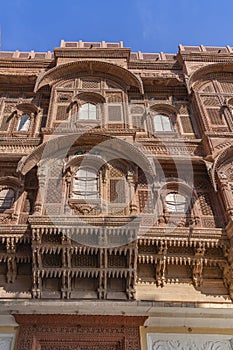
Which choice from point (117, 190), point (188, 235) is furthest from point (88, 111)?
point (188, 235)

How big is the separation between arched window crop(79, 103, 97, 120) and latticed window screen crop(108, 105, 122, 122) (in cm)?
45

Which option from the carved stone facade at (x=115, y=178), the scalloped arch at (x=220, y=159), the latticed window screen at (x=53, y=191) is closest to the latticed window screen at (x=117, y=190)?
the carved stone facade at (x=115, y=178)

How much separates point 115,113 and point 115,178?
2.75m

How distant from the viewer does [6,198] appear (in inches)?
367

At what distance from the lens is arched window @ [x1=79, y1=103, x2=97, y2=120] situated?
11.5 meters

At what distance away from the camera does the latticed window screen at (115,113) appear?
442 inches

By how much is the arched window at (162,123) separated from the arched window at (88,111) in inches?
70.7

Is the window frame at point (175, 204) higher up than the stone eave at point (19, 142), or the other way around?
the stone eave at point (19, 142)

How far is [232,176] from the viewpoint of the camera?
379 inches

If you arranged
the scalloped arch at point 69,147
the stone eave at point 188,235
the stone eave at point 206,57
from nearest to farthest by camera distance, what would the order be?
the stone eave at point 188,235
the scalloped arch at point 69,147
the stone eave at point 206,57

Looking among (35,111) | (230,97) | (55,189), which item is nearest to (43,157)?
(55,189)

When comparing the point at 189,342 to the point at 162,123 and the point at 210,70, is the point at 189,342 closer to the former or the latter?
the point at 162,123

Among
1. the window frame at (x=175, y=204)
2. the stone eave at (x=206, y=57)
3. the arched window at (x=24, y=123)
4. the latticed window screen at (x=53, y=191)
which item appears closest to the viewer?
the latticed window screen at (x=53, y=191)

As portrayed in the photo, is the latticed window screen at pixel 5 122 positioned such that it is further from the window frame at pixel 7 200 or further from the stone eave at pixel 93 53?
the stone eave at pixel 93 53
